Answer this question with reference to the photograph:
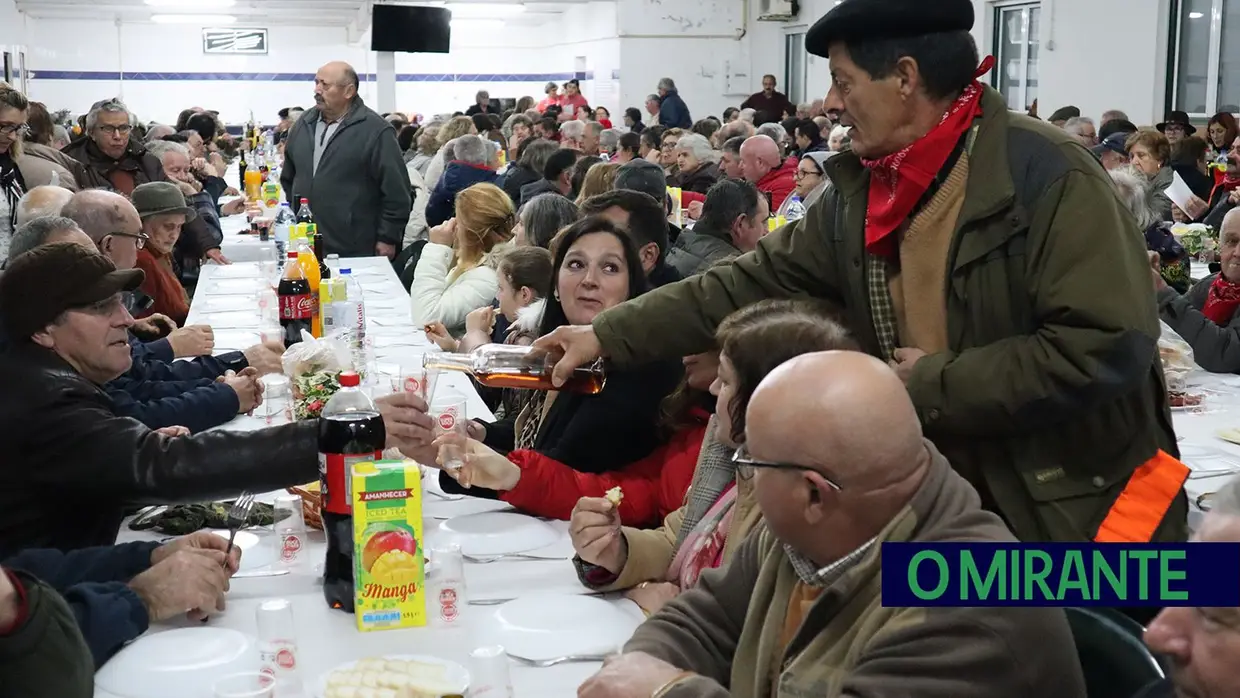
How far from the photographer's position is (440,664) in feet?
5.84

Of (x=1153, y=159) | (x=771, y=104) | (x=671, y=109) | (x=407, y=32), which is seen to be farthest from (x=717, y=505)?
(x=671, y=109)

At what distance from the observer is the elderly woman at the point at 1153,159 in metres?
8.19

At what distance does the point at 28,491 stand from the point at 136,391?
1.44 meters

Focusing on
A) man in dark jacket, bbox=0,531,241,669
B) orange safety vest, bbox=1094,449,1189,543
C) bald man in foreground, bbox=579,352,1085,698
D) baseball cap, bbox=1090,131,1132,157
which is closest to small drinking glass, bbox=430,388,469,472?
man in dark jacket, bbox=0,531,241,669

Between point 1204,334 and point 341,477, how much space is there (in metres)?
3.24

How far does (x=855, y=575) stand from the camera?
1.46 meters

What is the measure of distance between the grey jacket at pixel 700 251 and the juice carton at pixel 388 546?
3.14 meters

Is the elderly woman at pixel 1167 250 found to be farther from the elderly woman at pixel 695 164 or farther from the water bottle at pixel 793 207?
the elderly woman at pixel 695 164

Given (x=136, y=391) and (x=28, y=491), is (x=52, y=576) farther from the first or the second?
(x=136, y=391)

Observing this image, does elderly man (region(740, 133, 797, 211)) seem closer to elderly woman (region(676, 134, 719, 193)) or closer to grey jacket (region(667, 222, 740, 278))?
elderly woman (region(676, 134, 719, 193))

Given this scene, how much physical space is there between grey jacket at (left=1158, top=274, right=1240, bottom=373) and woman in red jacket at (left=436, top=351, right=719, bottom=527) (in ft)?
7.22

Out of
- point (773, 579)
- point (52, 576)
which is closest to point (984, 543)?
point (773, 579)

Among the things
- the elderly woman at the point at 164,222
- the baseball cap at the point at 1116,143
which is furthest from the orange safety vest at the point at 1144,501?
the baseball cap at the point at 1116,143

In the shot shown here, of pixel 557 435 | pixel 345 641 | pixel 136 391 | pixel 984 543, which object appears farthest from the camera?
pixel 136 391
